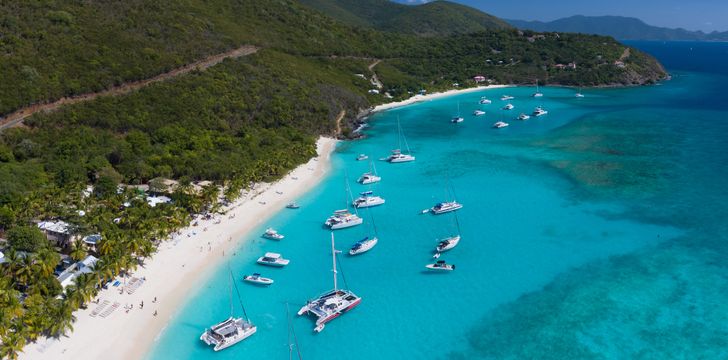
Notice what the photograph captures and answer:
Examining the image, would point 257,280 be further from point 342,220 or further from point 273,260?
point 342,220

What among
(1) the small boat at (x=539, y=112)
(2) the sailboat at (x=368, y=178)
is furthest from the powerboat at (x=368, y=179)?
(1) the small boat at (x=539, y=112)

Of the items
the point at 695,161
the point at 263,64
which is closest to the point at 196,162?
the point at 263,64

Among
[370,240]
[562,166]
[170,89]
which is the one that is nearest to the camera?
[370,240]

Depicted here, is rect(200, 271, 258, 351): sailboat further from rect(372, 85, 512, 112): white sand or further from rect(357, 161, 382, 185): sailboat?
rect(372, 85, 512, 112): white sand

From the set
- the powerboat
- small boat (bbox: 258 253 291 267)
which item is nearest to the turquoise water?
small boat (bbox: 258 253 291 267)

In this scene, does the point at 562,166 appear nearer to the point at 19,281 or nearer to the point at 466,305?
the point at 466,305

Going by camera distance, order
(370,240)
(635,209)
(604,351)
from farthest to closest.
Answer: (635,209) < (370,240) < (604,351)
